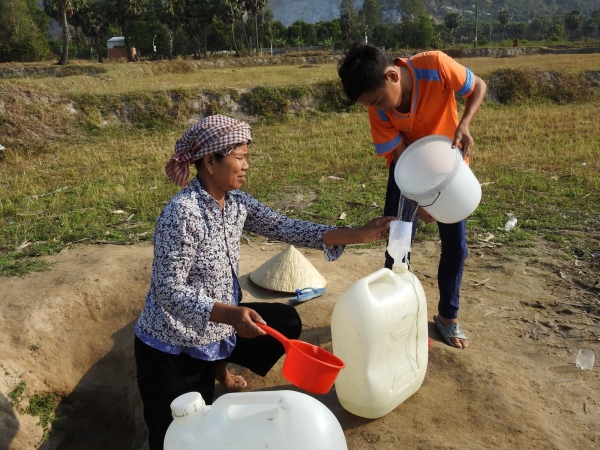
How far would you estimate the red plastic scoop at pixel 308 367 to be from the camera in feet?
5.37

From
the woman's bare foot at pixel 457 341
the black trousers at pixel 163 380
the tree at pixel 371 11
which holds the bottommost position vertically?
the woman's bare foot at pixel 457 341

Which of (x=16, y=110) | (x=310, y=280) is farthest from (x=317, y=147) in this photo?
(x=16, y=110)

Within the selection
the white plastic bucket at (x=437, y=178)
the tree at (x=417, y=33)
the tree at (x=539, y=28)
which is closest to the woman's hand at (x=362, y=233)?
the white plastic bucket at (x=437, y=178)

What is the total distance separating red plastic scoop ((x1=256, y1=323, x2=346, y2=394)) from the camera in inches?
64.4

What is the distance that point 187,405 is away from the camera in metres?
1.46

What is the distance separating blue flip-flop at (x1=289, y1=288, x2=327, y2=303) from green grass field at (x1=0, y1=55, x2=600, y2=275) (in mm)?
1422

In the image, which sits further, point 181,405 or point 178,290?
point 178,290

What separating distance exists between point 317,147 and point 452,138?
5358mm

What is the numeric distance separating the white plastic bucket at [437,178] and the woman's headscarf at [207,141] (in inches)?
26.1

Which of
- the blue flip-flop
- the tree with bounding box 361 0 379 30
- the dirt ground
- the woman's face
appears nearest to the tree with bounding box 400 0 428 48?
the tree with bounding box 361 0 379 30

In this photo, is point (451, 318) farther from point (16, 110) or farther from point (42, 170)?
point (16, 110)

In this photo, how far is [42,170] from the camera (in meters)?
6.77

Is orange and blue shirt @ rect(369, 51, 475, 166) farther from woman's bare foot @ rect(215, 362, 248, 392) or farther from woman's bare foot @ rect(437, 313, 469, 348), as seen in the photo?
woman's bare foot @ rect(215, 362, 248, 392)

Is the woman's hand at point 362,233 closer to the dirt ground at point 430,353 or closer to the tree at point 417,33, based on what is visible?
the dirt ground at point 430,353
